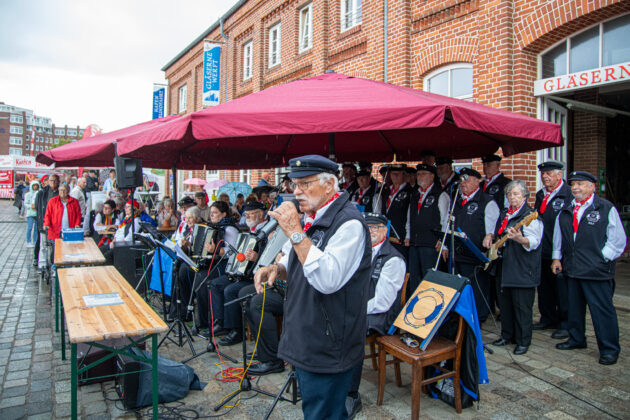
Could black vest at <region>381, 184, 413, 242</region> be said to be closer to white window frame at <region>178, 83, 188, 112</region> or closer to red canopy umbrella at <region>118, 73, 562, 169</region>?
red canopy umbrella at <region>118, 73, 562, 169</region>

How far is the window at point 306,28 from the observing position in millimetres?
12922

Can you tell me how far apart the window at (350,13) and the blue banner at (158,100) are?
1277cm

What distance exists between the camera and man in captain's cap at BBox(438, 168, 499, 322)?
5.46 meters

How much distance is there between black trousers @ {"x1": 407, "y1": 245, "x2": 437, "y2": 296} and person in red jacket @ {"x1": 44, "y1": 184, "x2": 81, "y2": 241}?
22.6 ft

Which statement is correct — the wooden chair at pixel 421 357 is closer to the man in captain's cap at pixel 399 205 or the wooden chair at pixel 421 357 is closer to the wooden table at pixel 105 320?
the wooden table at pixel 105 320

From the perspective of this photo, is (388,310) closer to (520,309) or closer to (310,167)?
(520,309)

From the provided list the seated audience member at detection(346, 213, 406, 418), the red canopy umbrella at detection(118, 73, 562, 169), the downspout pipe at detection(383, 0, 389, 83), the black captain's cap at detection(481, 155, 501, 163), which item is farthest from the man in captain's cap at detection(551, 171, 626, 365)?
the downspout pipe at detection(383, 0, 389, 83)

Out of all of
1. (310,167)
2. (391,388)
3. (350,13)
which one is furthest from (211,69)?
(310,167)

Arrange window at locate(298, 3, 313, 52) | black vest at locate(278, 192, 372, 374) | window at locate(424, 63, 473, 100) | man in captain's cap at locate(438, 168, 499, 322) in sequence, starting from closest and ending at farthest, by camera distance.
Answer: black vest at locate(278, 192, 372, 374), man in captain's cap at locate(438, 168, 499, 322), window at locate(424, 63, 473, 100), window at locate(298, 3, 313, 52)

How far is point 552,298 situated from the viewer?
575cm

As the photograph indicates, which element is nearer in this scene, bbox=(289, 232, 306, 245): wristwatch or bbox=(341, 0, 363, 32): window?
bbox=(289, 232, 306, 245): wristwatch

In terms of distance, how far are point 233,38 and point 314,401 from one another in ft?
56.8

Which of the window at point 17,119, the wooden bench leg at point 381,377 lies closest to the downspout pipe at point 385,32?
the wooden bench leg at point 381,377

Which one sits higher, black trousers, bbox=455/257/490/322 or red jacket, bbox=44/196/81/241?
red jacket, bbox=44/196/81/241
